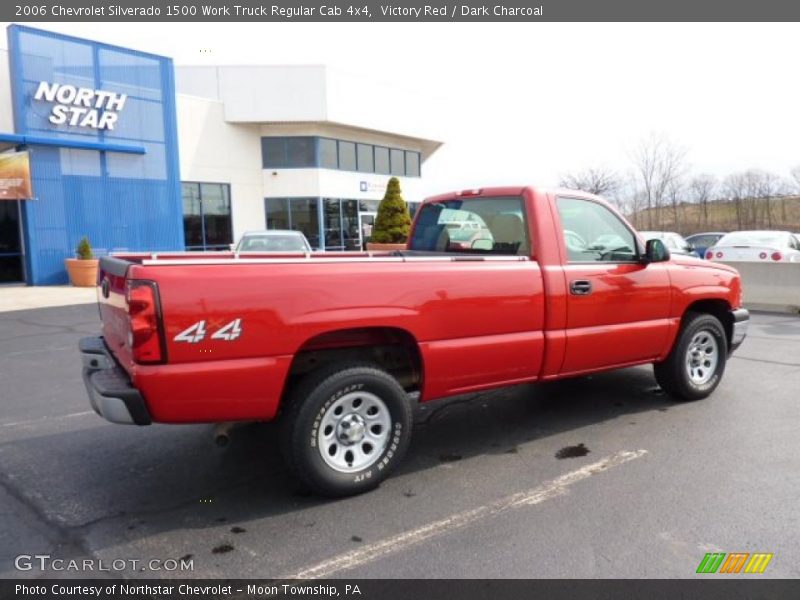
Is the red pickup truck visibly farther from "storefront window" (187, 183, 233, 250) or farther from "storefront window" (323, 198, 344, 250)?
"storefront window" (323, 198, 344, 250)

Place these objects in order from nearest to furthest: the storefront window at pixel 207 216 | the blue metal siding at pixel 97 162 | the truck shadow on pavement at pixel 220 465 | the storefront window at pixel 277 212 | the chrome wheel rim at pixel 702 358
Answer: the truck shadow on pavement at pixel 220 465
the chrome wheel rim at pixel 702 358
the blue metal siding at pixel 97 162
the storefront window at pixel 207 216
the storefront window at pixel 277 212

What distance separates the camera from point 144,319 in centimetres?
319

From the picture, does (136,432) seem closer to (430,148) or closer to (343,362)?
(343,362)

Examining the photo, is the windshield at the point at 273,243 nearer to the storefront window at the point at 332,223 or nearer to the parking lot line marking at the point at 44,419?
the parking lot line marking at the point at 44,419

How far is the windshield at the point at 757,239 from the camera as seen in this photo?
47.1 feet

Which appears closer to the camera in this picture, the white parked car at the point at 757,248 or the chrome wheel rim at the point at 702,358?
the chrome wheel rim at the point at 702,358

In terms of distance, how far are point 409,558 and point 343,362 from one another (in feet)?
4.12

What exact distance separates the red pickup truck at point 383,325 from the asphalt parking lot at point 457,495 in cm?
43

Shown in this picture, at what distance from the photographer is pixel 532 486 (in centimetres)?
389

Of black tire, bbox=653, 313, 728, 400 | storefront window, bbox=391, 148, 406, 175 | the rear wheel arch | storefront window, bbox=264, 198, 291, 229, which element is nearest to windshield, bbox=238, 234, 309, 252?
black tire, bbox=653, 313, 728, 400

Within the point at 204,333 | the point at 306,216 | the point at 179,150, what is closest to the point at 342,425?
the point at 204,333

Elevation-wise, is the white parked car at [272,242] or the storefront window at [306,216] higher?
the storefront window at [306,216]

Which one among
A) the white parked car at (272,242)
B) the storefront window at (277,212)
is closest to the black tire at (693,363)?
the white parked car at (272,242)

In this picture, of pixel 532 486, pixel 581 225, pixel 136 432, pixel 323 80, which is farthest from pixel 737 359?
pixel 323 80
